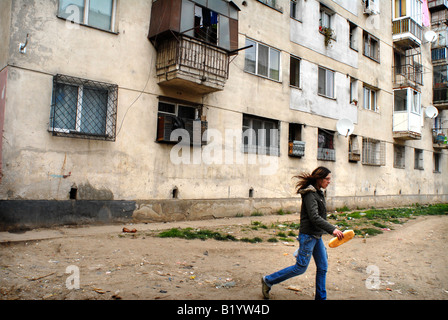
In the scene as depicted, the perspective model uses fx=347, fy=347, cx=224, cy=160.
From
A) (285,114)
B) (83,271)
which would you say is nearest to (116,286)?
(83,271)

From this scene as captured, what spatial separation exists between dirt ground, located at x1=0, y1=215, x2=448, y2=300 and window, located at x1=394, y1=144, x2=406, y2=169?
13685mm

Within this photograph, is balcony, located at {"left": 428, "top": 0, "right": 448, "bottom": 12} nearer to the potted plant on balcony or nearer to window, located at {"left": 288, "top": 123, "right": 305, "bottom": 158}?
the potted plant on balcony

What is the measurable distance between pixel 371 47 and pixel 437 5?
11747 millimetres

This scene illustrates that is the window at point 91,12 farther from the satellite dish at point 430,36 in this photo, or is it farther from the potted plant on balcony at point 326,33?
the satellite dish at point 430,36

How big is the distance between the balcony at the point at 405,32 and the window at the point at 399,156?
6.17 m

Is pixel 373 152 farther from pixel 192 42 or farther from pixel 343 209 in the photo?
pixel 192 42

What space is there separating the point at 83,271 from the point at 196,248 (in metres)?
2.34

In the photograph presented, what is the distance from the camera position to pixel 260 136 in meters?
13.1

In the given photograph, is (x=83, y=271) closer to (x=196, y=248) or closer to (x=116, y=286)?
(x=116, y=286)

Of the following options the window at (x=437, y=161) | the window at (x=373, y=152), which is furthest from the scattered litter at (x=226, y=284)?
the window at (x=437, y=161)

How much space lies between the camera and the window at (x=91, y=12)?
341 inches

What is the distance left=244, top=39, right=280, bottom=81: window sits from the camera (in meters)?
12.8

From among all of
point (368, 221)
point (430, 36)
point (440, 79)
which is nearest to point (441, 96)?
point (440, 79)

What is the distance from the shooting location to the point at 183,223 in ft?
32.5
